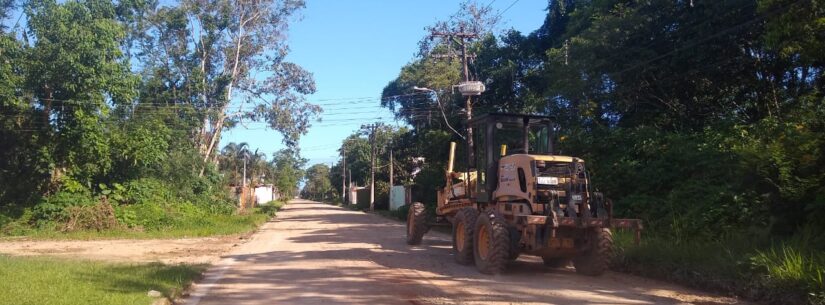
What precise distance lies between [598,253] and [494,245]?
6.12 feet

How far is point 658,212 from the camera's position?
1479cm

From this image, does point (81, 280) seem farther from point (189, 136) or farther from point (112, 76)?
point (189, 136)

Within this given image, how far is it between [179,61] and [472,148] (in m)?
29.6

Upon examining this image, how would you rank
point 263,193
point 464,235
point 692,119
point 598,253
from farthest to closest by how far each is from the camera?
1. point 263,193
2. point 692,119
3. point 464,235
4. point 598,253

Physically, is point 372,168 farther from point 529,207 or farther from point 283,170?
point 283,170

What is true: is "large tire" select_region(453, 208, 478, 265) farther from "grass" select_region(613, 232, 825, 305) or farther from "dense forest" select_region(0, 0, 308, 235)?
"dense forest" select_region(0, 0, 308, 235)

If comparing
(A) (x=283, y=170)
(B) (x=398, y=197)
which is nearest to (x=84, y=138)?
(B) (x=398, y=197)

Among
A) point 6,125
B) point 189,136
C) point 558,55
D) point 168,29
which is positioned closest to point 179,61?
point 168,29

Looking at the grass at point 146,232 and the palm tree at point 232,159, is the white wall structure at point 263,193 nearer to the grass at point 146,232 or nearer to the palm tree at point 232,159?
the palm tree at point 232,159

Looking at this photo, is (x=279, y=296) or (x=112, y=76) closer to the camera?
(x=279, y=296)

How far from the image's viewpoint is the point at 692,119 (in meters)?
20.6

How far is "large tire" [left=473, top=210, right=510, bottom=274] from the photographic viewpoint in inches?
436

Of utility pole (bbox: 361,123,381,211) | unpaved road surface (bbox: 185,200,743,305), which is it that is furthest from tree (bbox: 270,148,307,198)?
unpaved road surface (bbox: 185,200,743,305)

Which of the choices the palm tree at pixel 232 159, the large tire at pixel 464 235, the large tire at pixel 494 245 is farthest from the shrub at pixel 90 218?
the palm tree at pixel 232 159
